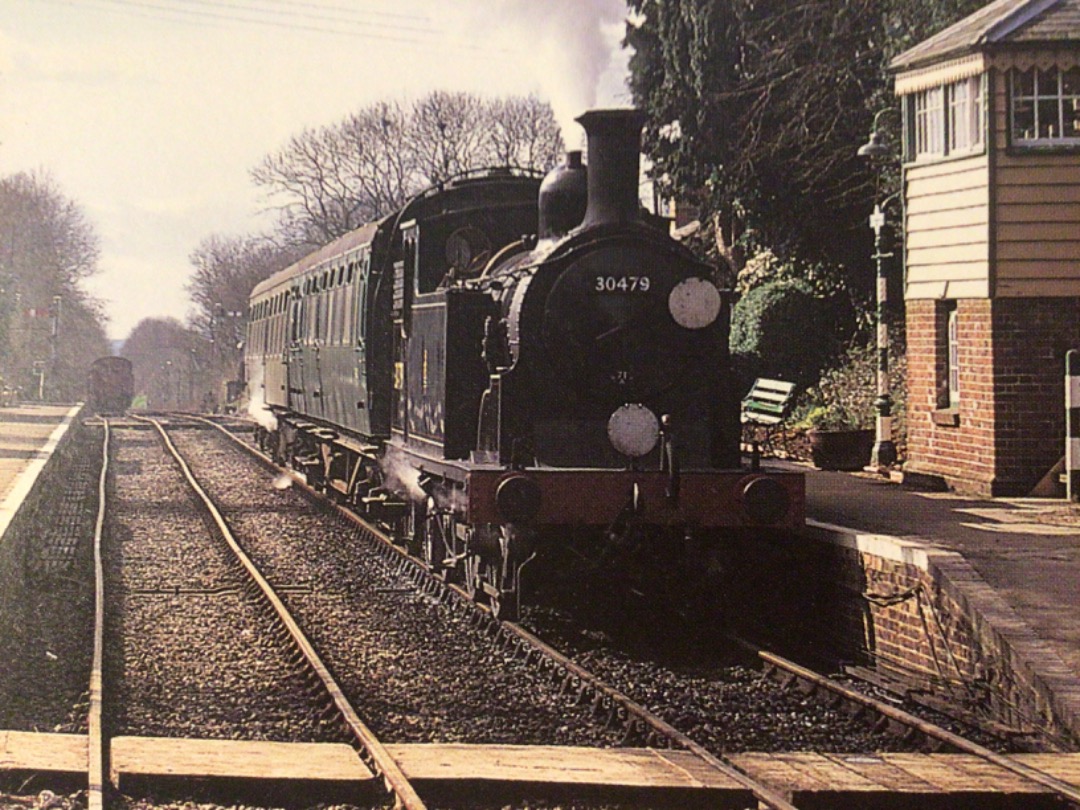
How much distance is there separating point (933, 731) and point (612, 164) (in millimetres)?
3702

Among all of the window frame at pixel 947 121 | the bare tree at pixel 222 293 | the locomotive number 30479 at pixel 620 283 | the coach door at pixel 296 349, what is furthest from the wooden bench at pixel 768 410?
the bare tree at pixel 222 293

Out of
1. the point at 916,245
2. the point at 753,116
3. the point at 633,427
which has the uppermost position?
the point at 753,116

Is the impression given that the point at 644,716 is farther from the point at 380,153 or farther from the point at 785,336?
the point at 380,153

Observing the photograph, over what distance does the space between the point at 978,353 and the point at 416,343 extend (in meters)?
5.22

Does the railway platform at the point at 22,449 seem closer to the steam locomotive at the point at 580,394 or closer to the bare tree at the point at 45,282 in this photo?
the steam locomotive at the point at 580,394

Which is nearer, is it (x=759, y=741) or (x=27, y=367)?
(x=759, y=741)

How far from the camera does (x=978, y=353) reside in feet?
40.1

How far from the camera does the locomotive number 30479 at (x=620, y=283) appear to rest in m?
8.16

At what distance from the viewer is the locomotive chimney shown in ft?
26.4

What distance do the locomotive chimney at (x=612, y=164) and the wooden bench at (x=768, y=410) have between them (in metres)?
7.69

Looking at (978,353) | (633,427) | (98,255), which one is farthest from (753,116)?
(98,255)

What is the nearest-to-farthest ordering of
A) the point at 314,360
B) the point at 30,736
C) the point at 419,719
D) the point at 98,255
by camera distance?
the point at 30,736, the point at 419,719, the point at 314,360, the point at 98,255

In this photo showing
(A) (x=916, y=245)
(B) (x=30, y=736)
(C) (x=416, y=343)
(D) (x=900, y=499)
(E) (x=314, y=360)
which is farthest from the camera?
(E) (x=314, y=360)

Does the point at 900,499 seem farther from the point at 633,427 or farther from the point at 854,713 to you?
the point at 854,713
